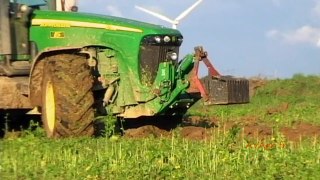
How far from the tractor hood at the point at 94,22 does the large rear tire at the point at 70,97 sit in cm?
70

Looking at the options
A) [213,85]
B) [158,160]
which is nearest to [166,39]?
[213,85]

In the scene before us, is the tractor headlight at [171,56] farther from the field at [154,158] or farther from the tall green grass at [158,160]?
the tall green grass at [158,160]

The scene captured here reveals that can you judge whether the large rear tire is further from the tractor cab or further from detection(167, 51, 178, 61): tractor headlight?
detection(167, 51, 178, 61): tractor headlight

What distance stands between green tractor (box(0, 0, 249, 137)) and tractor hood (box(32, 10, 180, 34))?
15 mm

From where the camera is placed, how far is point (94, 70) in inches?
484

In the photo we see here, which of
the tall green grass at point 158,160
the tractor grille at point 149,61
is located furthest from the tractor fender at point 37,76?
the tall green grass at point 158,160

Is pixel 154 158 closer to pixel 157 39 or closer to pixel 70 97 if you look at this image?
pixel 70 97

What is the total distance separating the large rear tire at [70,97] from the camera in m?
11.5

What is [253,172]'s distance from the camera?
25.7 ft

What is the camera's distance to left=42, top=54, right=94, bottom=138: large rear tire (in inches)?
454

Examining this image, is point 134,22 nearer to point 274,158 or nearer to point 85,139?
point 85,139

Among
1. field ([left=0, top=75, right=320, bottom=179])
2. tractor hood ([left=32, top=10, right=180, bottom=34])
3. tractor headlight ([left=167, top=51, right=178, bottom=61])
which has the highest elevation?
tractor hood ([left=32, top=10, right=180, bottom=34])

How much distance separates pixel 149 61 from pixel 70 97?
1449 mm

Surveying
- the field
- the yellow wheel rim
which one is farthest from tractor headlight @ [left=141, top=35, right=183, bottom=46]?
the yellow wheel rim
